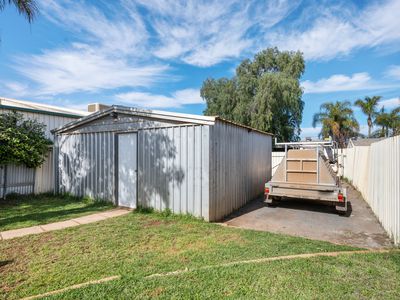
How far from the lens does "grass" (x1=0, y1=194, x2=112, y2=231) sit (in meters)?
5.74

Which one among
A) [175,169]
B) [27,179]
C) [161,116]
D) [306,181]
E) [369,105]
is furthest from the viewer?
[369,105]

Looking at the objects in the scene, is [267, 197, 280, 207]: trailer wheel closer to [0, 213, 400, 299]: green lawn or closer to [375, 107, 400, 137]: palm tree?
[0, 213, 400, 299]: green lawn

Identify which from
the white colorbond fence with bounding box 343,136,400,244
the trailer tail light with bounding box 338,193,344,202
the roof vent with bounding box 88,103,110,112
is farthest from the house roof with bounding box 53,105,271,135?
the roof vent with bounding box 88,103,110,112

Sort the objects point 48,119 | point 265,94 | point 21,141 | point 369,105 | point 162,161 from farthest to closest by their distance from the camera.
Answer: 1. point 369,105
2. point 265,94
3. point 48,119
4. point 21,141
5. point 162,161

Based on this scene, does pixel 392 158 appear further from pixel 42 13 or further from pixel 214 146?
pixel 42 13

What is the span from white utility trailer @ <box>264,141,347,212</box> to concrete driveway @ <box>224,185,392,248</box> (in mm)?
415

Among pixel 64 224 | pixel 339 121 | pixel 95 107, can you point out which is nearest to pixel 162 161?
pixel 64 224

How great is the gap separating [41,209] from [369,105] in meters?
32.7

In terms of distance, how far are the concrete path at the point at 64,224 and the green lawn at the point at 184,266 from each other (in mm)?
395

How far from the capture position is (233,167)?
Answer: 700 centimetres

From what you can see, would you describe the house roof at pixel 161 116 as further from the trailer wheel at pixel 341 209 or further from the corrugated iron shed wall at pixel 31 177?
the trailer wheel at pixel 341 209

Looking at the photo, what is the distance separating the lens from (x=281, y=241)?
4379mm

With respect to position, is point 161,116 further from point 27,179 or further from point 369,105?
point 369,105

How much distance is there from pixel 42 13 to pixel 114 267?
631cm
